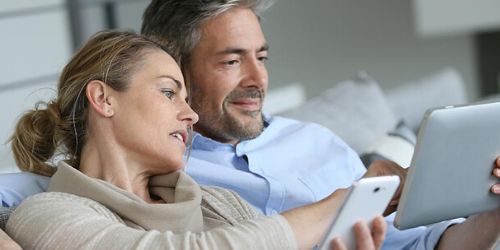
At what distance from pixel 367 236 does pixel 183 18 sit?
40.3 inches

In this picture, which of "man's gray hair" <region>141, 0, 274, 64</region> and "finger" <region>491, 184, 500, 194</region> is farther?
"man's gray hair" <region>141, 0, 274, 64</region>

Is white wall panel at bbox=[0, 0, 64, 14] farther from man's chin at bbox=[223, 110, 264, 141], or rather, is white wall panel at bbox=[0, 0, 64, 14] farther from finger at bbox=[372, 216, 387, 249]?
finger at bbox=[372, 216, 387, 249]

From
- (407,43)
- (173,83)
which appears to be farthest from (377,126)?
(407,43)

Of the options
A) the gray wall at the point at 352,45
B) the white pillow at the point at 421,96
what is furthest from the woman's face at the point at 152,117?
the gray wall at the point at 352,45

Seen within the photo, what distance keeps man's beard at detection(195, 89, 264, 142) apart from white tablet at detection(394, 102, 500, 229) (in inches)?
25.7

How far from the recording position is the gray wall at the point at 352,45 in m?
5.46

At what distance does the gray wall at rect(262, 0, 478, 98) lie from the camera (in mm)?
5461

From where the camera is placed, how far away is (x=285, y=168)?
2.47 m

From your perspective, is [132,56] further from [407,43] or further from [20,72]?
[407,43]

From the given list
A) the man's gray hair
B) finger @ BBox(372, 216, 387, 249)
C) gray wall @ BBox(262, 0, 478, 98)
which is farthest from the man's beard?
gray wall @ BBox(262, 0, 478, 98)

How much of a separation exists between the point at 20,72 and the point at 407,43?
9.02ft

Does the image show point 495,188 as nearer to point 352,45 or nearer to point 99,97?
point 99,97

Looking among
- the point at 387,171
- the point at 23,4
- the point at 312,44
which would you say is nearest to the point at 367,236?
the point at 387,171

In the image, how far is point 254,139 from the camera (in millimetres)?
2486
